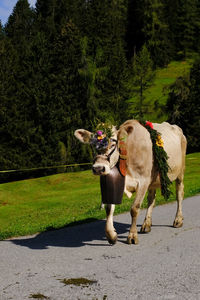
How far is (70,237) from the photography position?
8.42 meters

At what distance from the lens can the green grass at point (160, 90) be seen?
6131 cm

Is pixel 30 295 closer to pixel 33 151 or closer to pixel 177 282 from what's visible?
pixel 177 282

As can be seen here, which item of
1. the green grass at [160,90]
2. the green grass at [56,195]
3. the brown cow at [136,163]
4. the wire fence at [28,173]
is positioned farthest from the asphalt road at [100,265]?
the green grass at [160,90]

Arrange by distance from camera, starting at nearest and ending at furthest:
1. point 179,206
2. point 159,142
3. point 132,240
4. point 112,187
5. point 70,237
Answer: point 112,187 → point 132,240 → point 70,237 → point 159,142 → point 179,206

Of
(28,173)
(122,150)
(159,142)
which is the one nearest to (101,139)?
(122,150)

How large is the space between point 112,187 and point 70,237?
150cm

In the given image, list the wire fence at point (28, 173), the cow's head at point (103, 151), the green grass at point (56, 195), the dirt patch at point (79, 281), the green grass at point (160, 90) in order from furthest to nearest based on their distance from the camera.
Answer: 1. the green grass at point (160, 90)
2. the wire fence at point (28, 173)
3. the green grass at point (56, 195)
4. the cow's head at point (103, 151)
5. the dirt patch at point (79, 281)

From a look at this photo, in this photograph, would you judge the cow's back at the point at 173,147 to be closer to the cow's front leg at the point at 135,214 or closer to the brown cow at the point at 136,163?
the brown cow at the point at 136,163

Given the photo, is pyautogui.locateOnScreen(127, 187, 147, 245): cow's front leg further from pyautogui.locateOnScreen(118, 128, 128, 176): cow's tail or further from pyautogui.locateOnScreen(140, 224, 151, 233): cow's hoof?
pyautogui.locateOnScreen(140, 224, 151, 233): cow's hoof

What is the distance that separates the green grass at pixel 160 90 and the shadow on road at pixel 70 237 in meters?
47.4

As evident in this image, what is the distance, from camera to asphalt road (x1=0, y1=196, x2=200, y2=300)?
5.11 meters

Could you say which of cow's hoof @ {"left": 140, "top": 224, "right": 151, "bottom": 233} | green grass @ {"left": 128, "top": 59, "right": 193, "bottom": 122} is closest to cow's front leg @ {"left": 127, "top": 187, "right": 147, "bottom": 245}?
cow's hoof @ {"left": 140, "top": 224, "right": 151, "bottom": 233}

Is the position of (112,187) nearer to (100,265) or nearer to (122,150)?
(122,150)

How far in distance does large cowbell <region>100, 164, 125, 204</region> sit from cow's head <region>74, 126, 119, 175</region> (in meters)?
0.16
